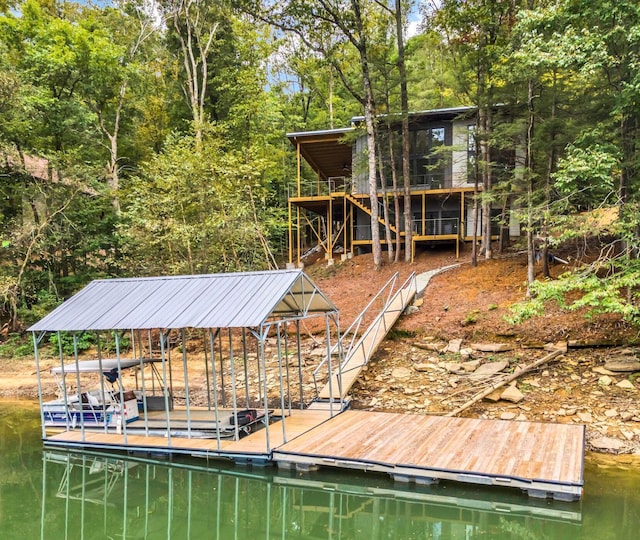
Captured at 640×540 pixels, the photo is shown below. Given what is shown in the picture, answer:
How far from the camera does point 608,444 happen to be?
814 cm

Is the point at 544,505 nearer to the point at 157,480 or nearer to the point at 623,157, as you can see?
the point at 157,480

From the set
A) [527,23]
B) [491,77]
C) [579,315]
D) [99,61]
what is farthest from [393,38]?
[579,315]

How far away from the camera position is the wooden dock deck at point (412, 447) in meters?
6.61

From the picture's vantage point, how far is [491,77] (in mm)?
15094

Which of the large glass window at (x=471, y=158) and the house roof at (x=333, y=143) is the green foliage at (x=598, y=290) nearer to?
the large glass window at (x=471, y=158)

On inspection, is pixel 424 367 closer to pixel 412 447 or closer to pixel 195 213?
pixel 412 447

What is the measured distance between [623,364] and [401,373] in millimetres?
4753

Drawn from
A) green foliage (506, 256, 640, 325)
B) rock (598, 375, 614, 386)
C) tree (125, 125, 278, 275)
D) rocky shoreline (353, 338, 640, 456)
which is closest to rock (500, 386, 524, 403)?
rocky shoreline (353, 338, 640, 456)

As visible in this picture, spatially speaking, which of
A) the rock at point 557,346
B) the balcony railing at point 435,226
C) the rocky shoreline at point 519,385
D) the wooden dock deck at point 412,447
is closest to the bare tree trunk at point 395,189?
the balcony railing at point 435,226

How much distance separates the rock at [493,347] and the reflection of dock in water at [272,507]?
515 cm

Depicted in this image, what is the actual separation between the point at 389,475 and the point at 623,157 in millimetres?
8337

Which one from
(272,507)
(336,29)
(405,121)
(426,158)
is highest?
(336,29)

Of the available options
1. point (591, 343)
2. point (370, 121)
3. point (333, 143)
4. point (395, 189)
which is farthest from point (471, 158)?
point (591, 343)

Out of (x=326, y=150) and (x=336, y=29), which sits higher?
(x=336, y=29)
